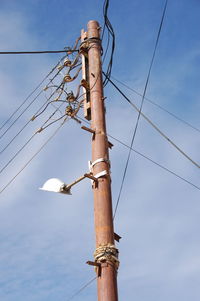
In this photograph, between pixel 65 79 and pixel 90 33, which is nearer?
pixel 90 33

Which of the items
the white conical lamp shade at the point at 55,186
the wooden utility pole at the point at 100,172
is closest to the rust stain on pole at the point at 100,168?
the wooden utility pole at the point at 100,172

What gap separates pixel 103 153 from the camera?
21.6 feet

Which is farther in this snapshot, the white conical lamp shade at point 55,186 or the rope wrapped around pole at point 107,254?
the white conical lamp shade at point 55,186

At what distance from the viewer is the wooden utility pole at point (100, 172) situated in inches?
216

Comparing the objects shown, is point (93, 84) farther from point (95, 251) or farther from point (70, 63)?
point (95, 251)

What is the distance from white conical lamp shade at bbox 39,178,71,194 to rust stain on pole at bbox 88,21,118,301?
49 cm

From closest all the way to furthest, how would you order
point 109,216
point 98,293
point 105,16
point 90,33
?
point 98,293
point 109,216
point 90,33
point 105,16

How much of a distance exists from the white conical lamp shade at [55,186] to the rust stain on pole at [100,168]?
1.60 ft

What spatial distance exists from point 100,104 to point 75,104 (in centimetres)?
125

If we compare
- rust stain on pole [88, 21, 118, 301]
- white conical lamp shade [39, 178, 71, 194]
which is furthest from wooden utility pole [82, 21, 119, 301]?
white conical lamp shade [39, 178, 71, 194]

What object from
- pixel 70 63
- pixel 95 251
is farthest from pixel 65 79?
pixel 95 251

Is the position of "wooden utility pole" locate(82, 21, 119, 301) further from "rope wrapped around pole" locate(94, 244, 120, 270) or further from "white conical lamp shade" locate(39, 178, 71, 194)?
"white conical lamp shade" locate(39, 178, 71, 194)

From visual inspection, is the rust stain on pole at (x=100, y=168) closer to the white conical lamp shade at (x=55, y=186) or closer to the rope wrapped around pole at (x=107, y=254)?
the rope wrapped around pole at (x=107, y=254)

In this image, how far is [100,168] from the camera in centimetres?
640
